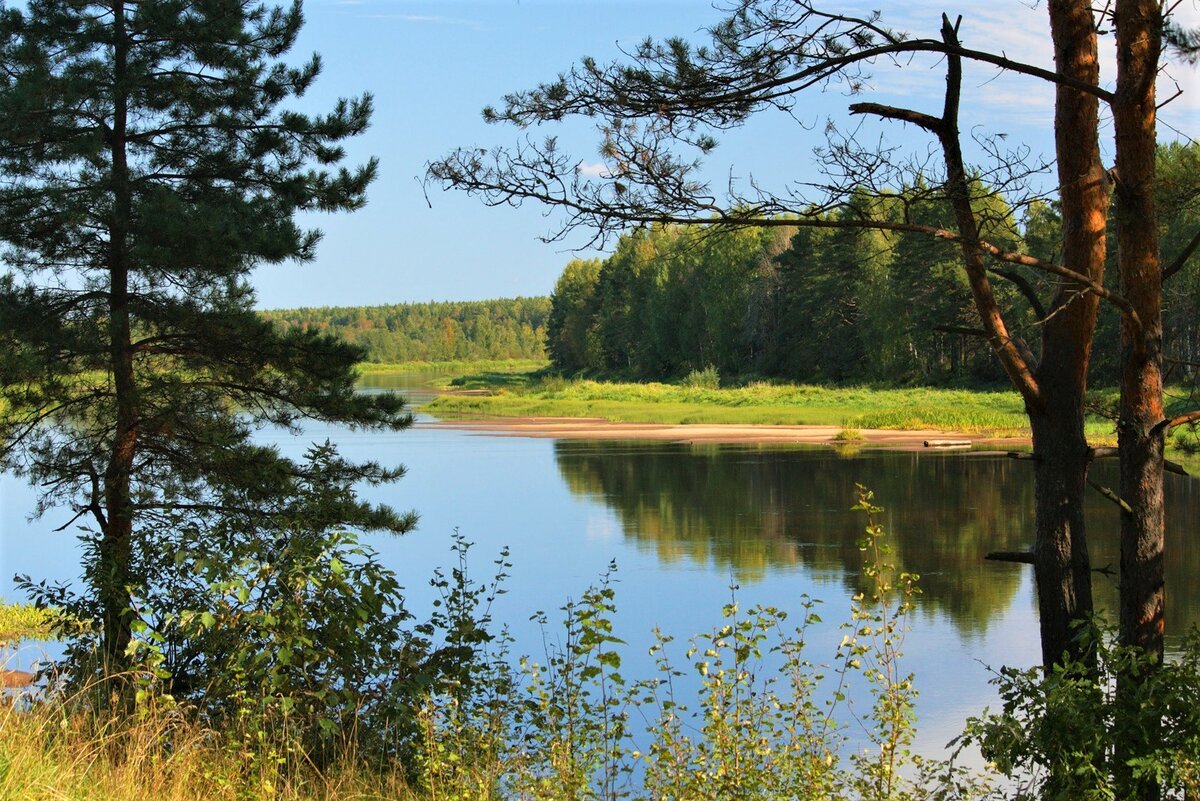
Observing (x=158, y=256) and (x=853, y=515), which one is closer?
(x=158, y=256)

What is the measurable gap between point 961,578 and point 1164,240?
2109 cm

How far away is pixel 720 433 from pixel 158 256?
3409 cm

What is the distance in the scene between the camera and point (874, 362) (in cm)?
5956

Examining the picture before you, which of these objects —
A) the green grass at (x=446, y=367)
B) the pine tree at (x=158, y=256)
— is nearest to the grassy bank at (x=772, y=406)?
the pine tree at (x=158, y=256)

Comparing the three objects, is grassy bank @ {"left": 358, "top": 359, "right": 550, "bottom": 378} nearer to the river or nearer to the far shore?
the far shore

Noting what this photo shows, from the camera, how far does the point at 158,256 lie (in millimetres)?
9758

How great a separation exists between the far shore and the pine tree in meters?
25.8

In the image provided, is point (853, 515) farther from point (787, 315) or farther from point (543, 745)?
point (787, 315)

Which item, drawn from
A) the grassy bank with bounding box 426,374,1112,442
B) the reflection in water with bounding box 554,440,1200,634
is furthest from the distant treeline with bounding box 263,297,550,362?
the reflection in water with bounding box 554,440,1200,634

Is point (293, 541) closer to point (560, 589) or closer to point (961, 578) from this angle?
point (560, 589)

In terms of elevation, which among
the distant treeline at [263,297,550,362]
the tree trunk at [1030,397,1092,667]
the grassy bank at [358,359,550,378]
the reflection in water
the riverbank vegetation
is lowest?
the reflection in water

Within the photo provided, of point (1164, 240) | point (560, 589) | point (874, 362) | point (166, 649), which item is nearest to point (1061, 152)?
point (166, 649)

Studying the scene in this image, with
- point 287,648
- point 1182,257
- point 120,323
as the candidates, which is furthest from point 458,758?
point 120,323

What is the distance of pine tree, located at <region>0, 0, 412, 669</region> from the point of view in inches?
398
